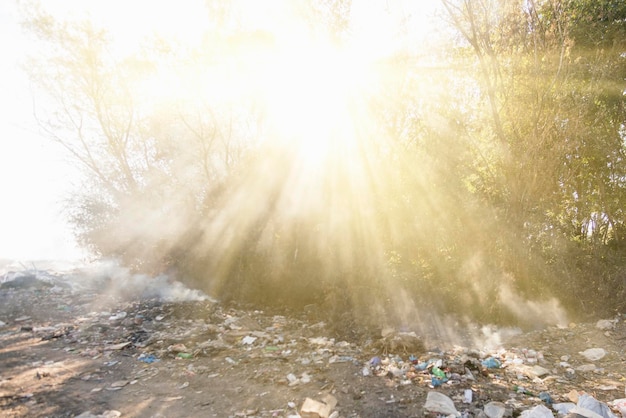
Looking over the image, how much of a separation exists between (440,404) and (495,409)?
1.20 ft

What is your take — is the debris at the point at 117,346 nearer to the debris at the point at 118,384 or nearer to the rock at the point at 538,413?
the debris at the point at 118,384

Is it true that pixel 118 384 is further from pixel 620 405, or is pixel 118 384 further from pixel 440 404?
pixel 620 405

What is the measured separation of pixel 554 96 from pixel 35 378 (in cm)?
717

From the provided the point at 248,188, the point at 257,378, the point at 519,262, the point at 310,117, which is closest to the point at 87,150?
the point at 248,188

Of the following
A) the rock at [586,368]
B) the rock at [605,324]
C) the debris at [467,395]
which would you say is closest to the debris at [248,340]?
the debris at [467,395]

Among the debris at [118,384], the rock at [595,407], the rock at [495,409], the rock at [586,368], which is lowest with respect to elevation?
the rock at [586,368]

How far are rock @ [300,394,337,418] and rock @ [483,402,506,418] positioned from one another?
1124mm

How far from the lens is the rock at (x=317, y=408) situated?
2.56 meters

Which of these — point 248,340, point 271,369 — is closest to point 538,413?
point 271,369

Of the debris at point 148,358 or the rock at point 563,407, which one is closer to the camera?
the rock at point 563,407

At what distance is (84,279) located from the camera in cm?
912

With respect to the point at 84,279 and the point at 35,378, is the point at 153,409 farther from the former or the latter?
the point at 84,279

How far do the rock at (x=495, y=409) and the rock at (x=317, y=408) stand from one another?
1124 mm

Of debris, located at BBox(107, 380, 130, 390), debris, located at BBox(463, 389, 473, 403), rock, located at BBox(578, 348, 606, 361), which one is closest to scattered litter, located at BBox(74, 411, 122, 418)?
debris, located at BBox(107, 380, 130, 390)
